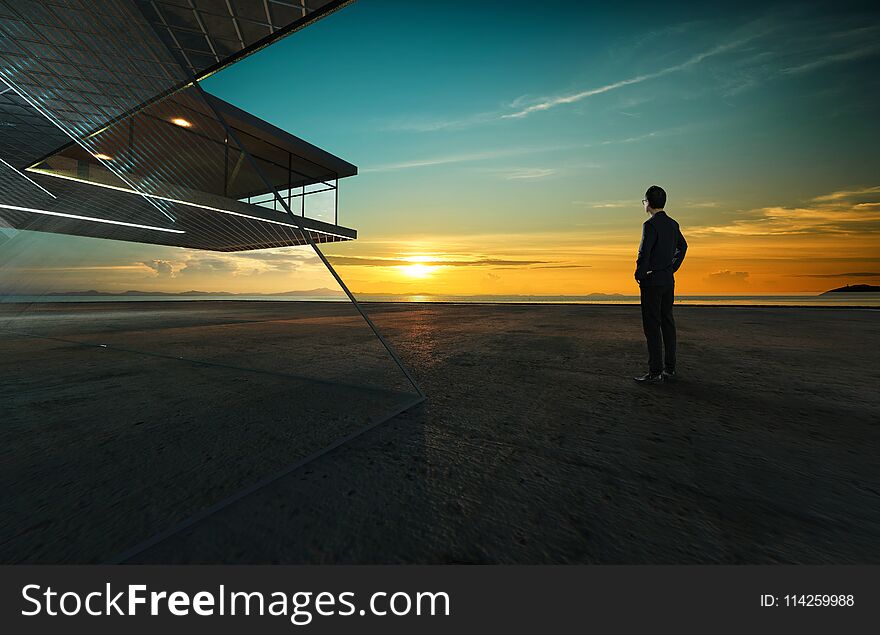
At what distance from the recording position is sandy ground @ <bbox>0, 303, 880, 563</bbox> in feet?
2.80

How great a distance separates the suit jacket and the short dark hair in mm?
91

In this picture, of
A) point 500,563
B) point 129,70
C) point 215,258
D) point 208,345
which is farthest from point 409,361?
point 215,258

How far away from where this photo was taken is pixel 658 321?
2559mm

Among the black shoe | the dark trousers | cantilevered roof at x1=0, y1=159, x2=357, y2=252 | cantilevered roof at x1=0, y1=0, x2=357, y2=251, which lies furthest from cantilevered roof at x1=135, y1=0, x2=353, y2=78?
the black shoe

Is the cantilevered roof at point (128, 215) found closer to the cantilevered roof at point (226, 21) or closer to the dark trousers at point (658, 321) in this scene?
the cantilevered roof at point (226, 21)

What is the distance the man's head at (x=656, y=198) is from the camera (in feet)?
8.47

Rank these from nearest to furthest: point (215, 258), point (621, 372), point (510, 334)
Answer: point (621, 372) → point (510, 334) → point (215, 258)

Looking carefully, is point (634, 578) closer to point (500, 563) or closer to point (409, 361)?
point (500, 563)

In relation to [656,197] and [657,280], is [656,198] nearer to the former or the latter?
[656,197]

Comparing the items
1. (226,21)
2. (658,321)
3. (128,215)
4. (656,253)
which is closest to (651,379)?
(658,321)

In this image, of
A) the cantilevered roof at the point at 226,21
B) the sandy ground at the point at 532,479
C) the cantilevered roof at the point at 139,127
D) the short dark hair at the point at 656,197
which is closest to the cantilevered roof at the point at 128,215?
the cantilevered roof at the point at 139,127

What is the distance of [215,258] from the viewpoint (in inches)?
617

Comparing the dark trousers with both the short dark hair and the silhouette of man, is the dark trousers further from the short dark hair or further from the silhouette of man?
the short dark hair

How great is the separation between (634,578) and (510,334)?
489 cm
